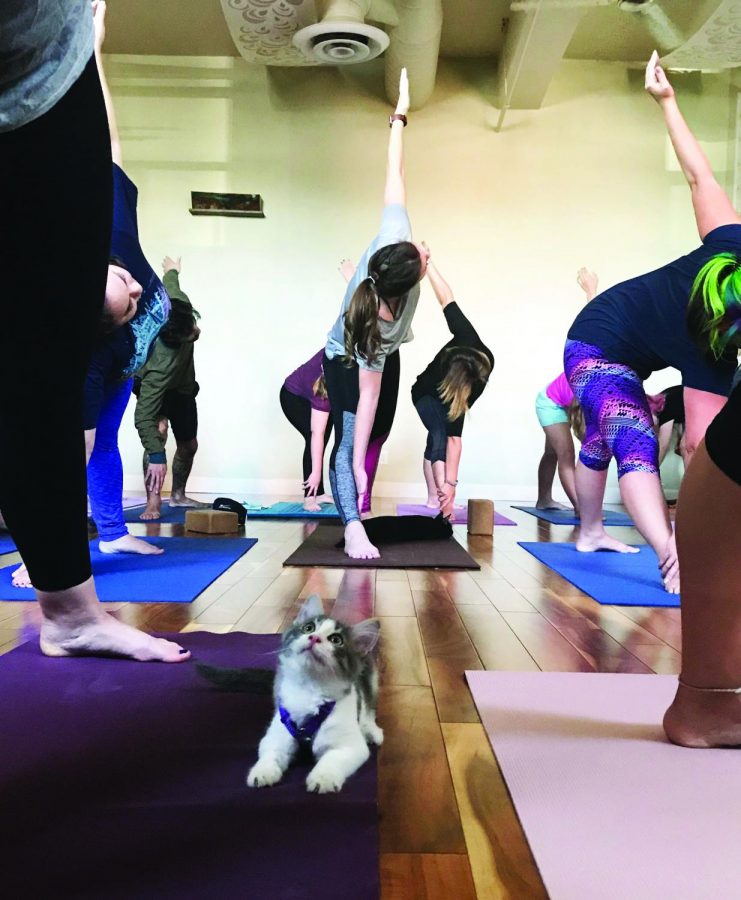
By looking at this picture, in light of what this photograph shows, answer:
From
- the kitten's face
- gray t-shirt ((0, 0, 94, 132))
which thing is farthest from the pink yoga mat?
gray t-shirt ((0, 0, 94, 132))

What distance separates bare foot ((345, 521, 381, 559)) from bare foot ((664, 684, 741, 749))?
1.68m

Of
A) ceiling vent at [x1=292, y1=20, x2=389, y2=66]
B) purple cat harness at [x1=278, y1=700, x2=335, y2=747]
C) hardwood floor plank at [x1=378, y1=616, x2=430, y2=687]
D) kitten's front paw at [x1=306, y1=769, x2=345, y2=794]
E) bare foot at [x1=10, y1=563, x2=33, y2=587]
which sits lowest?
bare foot at [x1=10, y1=563, x2=33, y2=587]

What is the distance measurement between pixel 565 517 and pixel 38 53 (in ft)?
13.9

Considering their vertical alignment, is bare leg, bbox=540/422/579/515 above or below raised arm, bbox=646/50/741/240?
below

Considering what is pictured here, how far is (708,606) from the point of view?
879mm

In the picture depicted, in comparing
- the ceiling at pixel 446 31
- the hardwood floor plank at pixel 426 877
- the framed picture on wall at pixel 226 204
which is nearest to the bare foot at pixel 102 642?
the hardwood floor plank at pixel 426 877

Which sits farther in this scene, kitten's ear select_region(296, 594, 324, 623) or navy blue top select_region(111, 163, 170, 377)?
navy blue top select_region(111, 163, 170, 377)

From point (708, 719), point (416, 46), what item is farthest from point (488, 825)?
point (416, 46)

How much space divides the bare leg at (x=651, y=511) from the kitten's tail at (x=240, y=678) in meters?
1.33

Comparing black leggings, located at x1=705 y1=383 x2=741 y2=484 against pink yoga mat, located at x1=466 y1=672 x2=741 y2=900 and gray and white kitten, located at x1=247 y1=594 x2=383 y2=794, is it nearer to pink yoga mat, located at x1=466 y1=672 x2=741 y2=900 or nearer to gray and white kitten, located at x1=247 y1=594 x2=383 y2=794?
pink yoga mat, located at x1=466 y1=672 x2=741 y2=900

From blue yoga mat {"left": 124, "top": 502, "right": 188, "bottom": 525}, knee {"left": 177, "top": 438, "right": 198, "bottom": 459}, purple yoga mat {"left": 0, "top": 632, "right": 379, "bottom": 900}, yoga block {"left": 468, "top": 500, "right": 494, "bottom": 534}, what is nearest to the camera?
purple yoga mat {"left": 0, "top": 632, "right": 379, "bottom": 900}

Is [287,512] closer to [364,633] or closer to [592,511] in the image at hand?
[592,511]

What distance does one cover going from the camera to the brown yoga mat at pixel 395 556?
8.13 feet

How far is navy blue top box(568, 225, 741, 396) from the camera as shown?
A: 192 cm
